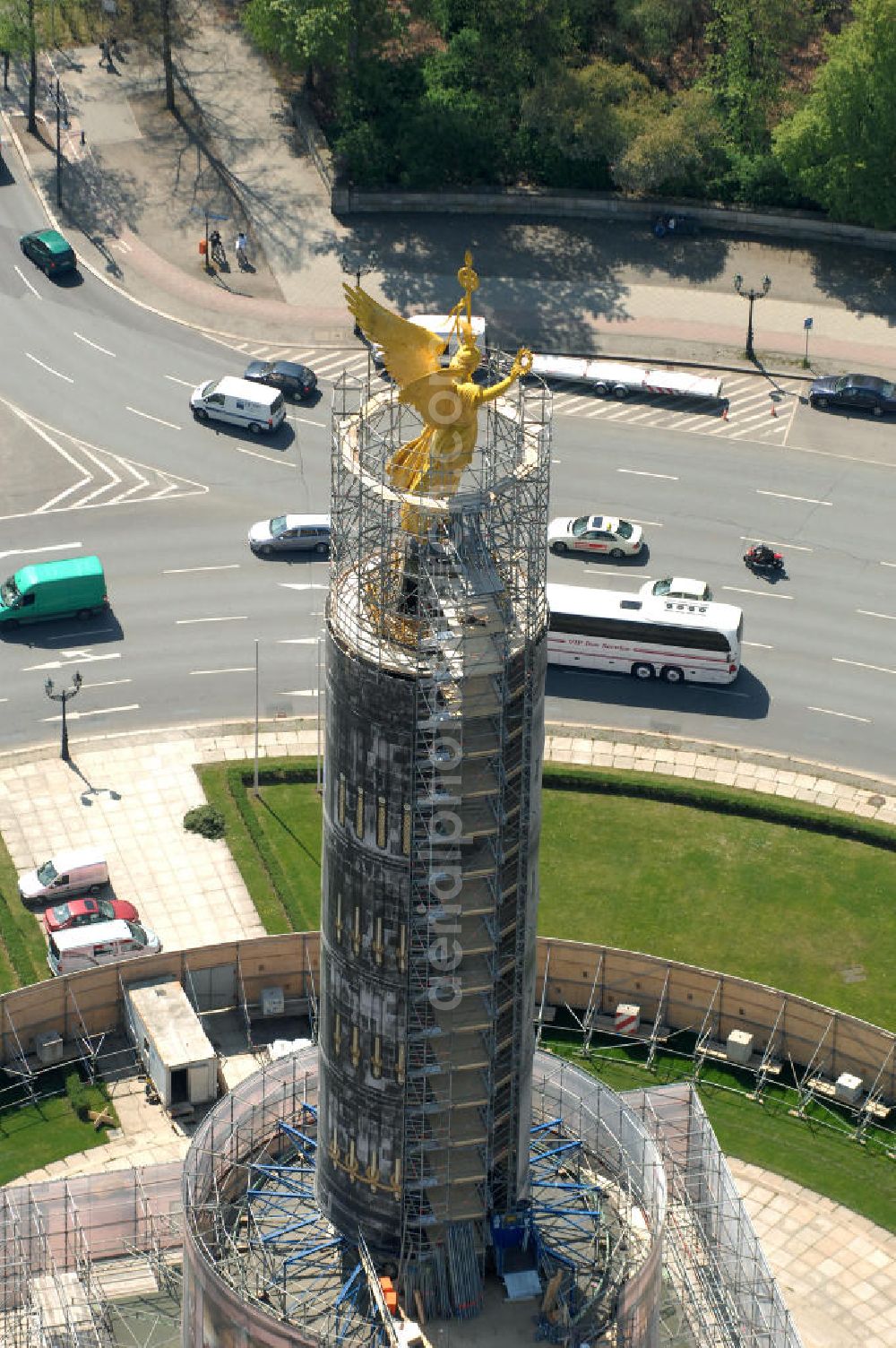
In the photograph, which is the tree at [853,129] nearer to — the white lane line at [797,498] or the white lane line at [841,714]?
the white lane line at [797,498]

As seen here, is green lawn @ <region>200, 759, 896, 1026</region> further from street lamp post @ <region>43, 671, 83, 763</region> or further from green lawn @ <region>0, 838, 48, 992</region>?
green lawn @ <region>0, 838, 48, 992</region>

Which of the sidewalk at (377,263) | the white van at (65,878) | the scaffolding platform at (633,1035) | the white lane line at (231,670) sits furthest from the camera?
the sidewalk at (377,263)

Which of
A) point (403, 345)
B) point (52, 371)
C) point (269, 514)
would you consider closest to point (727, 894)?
point (269, 514)

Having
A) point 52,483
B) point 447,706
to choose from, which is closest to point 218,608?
point 52,483

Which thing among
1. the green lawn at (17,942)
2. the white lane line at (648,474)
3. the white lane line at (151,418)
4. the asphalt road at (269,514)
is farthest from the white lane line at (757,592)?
the green lawn at (17,942)

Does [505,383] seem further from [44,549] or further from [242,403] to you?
[242,403]
